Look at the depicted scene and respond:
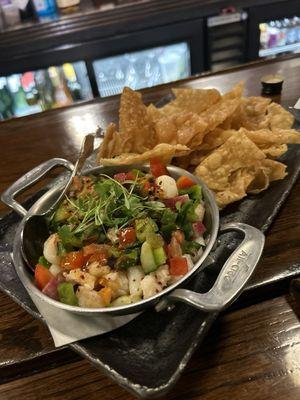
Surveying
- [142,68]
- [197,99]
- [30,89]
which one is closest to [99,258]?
[197,99]

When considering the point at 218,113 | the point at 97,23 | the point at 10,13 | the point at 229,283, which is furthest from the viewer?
the point at 10,13

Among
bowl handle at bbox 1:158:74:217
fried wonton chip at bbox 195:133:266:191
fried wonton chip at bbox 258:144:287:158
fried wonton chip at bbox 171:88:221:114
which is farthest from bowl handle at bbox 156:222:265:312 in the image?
fried wonton chip at bbox 171:88:221:114

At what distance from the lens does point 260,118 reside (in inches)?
73.7

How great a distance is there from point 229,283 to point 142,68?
3.53 metres

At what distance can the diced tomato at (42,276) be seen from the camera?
1.13 m

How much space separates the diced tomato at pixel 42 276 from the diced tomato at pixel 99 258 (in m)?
0.13

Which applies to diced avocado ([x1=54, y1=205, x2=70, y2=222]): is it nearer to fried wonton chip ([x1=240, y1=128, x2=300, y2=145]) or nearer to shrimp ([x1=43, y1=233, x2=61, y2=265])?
shrimp ([x1=43, y1=233, x2=61, y2=265])

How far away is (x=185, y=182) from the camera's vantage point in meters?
1.41

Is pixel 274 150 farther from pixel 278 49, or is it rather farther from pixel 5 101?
pixel 5 101

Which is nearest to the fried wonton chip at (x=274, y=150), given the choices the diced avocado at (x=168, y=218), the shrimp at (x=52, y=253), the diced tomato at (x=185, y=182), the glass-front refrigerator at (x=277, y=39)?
the diced tomato at (x=185, y=182)

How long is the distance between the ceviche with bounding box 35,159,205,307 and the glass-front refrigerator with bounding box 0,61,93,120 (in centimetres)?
270

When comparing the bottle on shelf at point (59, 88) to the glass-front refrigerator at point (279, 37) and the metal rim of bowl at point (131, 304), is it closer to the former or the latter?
the glass-front refrigerator at point (279, 37)

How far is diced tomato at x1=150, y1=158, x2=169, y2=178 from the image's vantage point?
147cm

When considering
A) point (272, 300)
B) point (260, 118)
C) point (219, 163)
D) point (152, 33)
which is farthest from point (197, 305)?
point (152, 33)
